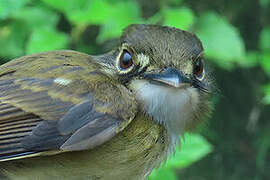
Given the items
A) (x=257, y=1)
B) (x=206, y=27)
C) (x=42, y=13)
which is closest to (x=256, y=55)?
(x=206, y=27)

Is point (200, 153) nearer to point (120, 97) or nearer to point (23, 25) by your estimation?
point (120, 97)

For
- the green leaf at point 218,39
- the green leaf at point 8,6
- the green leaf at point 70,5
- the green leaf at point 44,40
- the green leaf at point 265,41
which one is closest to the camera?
the green leaf at point 8,6

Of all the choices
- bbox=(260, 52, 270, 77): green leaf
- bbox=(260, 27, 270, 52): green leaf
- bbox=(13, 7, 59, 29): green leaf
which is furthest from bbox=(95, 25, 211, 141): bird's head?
bbox=(260, 27, 270, 52): green leaf

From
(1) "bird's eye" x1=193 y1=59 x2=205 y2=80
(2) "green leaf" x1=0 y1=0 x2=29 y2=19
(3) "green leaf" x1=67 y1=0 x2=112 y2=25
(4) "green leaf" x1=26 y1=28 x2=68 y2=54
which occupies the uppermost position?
(3) "green leaf" x1=67 y1=0 x2=112 y2=25

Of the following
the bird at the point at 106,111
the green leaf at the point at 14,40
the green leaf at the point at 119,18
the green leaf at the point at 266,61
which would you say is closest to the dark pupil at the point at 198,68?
the bird at the point at 106,111

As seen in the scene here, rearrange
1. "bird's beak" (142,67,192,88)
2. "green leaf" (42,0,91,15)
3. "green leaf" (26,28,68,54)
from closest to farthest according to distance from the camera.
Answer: "bird's beak" (142,67,192,88), "green leaf" (26,28,68,54), "green leaf" (42,0,91,15)

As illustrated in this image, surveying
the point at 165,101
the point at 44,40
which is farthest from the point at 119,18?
the point at 165,101

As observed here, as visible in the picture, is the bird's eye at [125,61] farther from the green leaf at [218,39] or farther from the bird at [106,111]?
the green leaf at [218,39]

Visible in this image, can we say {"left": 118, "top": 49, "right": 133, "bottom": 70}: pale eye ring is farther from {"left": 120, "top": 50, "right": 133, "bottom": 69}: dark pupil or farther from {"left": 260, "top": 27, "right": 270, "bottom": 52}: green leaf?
{"left": 260, "top": 27, "right": 270, "bottom": 52}: green leaf
